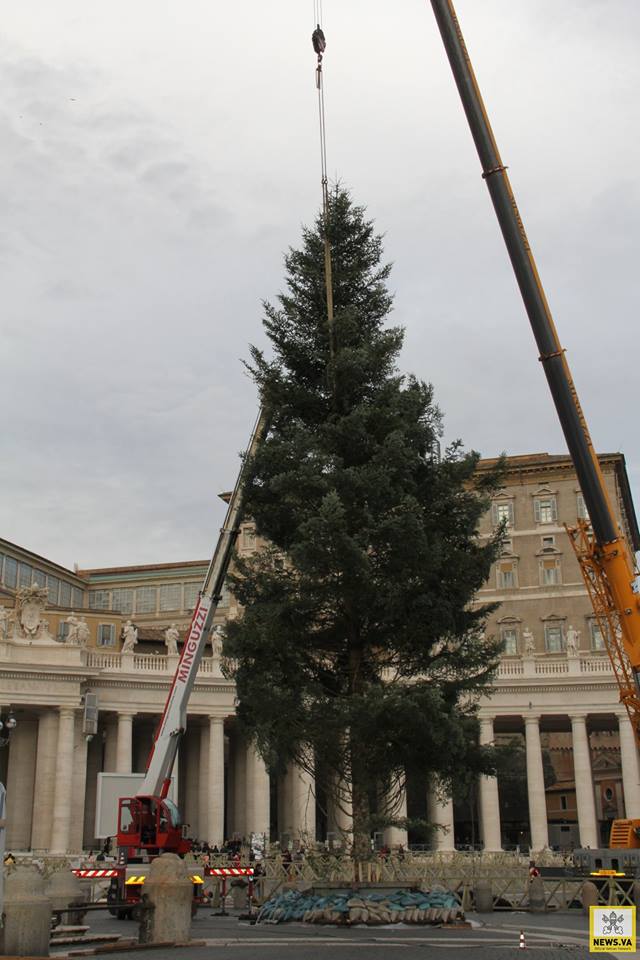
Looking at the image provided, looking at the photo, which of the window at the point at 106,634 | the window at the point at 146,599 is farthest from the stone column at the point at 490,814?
the window at the point at 146,599

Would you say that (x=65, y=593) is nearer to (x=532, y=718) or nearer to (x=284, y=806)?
(x=284, y=806)

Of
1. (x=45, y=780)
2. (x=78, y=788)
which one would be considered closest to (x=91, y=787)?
(x=78, y=788)

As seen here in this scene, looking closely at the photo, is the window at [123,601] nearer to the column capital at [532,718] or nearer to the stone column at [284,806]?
the stone column at [284,806]

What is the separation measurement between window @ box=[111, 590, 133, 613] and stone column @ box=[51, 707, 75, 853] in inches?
1709

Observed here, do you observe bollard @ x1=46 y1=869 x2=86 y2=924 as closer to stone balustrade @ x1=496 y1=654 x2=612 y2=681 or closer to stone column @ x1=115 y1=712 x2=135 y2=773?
stone column @ x1=115 y1=712 x2=135 y2=773

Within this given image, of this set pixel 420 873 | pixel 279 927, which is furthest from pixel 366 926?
pixel 420 873

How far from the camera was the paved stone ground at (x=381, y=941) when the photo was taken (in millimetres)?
21156

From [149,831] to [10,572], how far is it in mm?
60864

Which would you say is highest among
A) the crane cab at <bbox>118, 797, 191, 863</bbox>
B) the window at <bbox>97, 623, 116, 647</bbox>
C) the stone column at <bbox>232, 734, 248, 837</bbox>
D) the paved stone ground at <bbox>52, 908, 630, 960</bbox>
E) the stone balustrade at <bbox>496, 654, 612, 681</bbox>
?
the window at <bbox>97, 623, 116, 647</bbox>

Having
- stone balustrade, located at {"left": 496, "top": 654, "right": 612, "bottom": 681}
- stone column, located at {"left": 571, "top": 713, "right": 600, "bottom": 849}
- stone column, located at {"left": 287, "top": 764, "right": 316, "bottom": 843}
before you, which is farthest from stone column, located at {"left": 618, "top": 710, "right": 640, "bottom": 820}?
stone column, located at {"left": 287, "top": 764, "right": 316, "bottom": 843}

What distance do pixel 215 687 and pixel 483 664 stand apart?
35.6 m

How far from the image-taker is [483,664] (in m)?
30.5

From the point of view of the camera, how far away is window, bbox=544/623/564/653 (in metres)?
86.1

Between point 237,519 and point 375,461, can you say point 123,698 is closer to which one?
point 237,519
